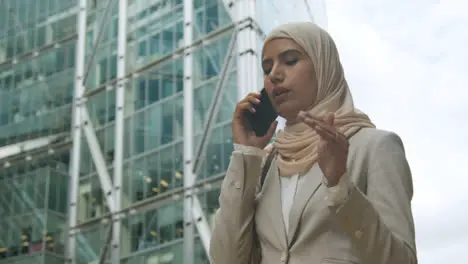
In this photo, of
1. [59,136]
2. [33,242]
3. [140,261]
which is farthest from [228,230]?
[59,136]

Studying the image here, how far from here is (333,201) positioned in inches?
158

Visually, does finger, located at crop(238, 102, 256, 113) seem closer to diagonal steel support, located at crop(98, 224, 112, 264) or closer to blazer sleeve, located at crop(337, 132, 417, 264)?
blazer sleeve, located at crop(337, 132, 417, 264)

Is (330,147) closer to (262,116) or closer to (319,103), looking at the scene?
(319,103)

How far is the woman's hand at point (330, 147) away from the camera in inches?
155

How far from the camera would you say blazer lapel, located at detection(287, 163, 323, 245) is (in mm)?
4410

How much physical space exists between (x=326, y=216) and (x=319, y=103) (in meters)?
0.71

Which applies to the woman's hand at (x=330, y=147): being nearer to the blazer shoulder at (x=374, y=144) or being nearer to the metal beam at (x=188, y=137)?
the blazer shoulder at (x=374, y=144)

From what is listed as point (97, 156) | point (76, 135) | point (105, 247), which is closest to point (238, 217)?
point (105, 247)

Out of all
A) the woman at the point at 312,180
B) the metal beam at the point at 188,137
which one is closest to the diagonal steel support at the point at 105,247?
the metal beam at the point at 188,137

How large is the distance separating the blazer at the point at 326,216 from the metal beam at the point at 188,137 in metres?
19.8

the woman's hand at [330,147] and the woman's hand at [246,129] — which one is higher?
the woman's hand at [246,129]

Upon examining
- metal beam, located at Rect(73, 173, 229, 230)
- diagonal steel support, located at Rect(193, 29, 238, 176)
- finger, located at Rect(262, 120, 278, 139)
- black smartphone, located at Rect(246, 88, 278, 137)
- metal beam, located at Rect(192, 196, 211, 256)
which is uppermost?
diagonal steel support, located at Rect(193, 29, 238, 176)

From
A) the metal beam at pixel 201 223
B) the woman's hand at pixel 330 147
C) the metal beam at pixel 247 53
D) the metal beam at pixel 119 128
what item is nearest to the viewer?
the woman's hand at pixel 330 147

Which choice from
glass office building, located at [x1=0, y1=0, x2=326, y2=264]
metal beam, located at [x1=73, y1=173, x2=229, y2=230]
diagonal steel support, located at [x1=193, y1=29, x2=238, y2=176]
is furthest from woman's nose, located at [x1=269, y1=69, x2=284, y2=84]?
diagonal steel support, located at [x1=193, y1=29, x2=238, y2=176]
